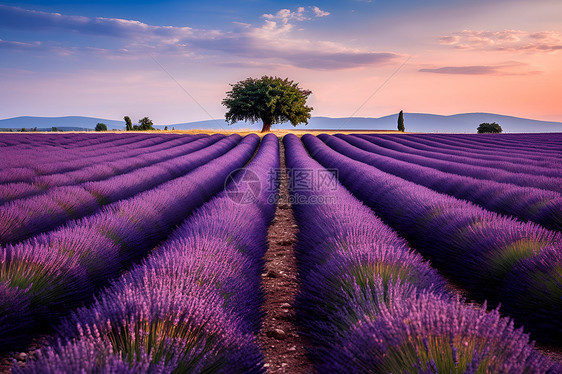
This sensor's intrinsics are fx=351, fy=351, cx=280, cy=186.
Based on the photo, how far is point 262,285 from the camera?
2.77 metres

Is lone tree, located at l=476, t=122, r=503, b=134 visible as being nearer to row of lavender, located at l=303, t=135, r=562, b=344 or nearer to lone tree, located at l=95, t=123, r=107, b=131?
row of lavender, located at l=303, t=135, r=562, b=344

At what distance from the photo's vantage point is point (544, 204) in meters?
3.62

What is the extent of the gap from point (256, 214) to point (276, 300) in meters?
1.23

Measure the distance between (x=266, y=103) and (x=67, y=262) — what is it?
96.1 feet

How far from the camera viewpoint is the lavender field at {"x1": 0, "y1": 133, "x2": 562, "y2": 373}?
43.8 inches

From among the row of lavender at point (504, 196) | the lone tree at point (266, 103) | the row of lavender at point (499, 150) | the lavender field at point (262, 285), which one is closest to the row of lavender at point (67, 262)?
the lavender field at point (262, 285)

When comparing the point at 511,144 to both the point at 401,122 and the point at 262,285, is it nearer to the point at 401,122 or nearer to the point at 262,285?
the point at 262,285

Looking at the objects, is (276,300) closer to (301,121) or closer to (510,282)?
(510,282)

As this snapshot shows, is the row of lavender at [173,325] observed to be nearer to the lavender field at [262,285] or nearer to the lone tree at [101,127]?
the lavender field at [262,285]

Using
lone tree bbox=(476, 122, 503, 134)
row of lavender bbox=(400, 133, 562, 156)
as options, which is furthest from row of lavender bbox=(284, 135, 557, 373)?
lone tree bbox=(476, 122, 503, 134)

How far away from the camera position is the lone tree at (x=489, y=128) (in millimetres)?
35875

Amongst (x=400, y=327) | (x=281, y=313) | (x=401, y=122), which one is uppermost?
(x=401, y=122)

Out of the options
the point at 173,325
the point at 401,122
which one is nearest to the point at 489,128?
the point at 401,122

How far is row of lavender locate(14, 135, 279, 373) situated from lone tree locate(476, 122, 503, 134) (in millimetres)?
40792
